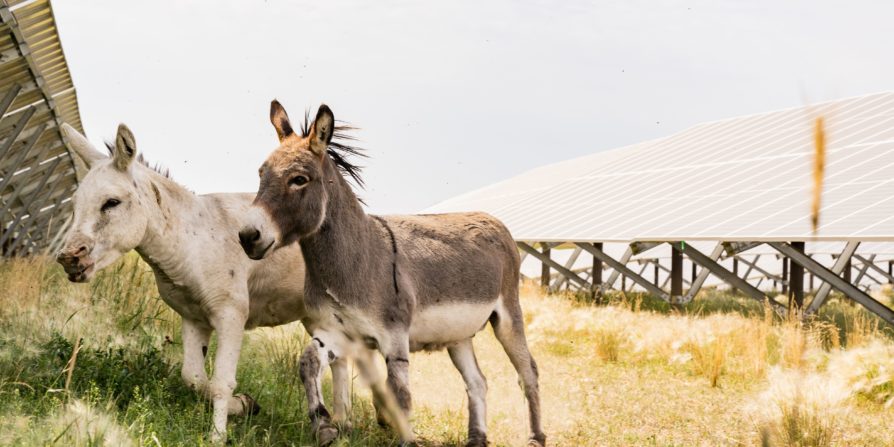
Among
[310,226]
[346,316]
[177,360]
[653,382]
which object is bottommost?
[653,382]

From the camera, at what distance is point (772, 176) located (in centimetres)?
1642

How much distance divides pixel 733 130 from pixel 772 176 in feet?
28.4

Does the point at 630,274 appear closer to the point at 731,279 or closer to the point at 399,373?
the point at 731,279

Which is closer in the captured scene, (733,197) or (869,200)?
(869,200)

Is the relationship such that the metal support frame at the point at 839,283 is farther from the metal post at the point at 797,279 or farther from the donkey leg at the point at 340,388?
the donkey leg at the point at 340,388

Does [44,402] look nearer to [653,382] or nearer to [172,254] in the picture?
[172,254]

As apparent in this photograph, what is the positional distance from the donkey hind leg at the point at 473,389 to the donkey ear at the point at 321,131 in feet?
6.52

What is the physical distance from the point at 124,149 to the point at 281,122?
0.93m

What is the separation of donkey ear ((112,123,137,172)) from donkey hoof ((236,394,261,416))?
1763mm

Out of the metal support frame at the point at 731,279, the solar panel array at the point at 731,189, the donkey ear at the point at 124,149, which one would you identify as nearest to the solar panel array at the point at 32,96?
the donkey ear at the point at 124,149

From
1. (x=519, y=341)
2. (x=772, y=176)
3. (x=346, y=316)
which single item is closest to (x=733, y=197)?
(x=772, y=176)

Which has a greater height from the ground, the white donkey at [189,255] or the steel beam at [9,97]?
the steel beam at [9,97]

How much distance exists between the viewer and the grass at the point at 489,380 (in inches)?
209

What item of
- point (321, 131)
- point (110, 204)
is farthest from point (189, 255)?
point (321, 131)
